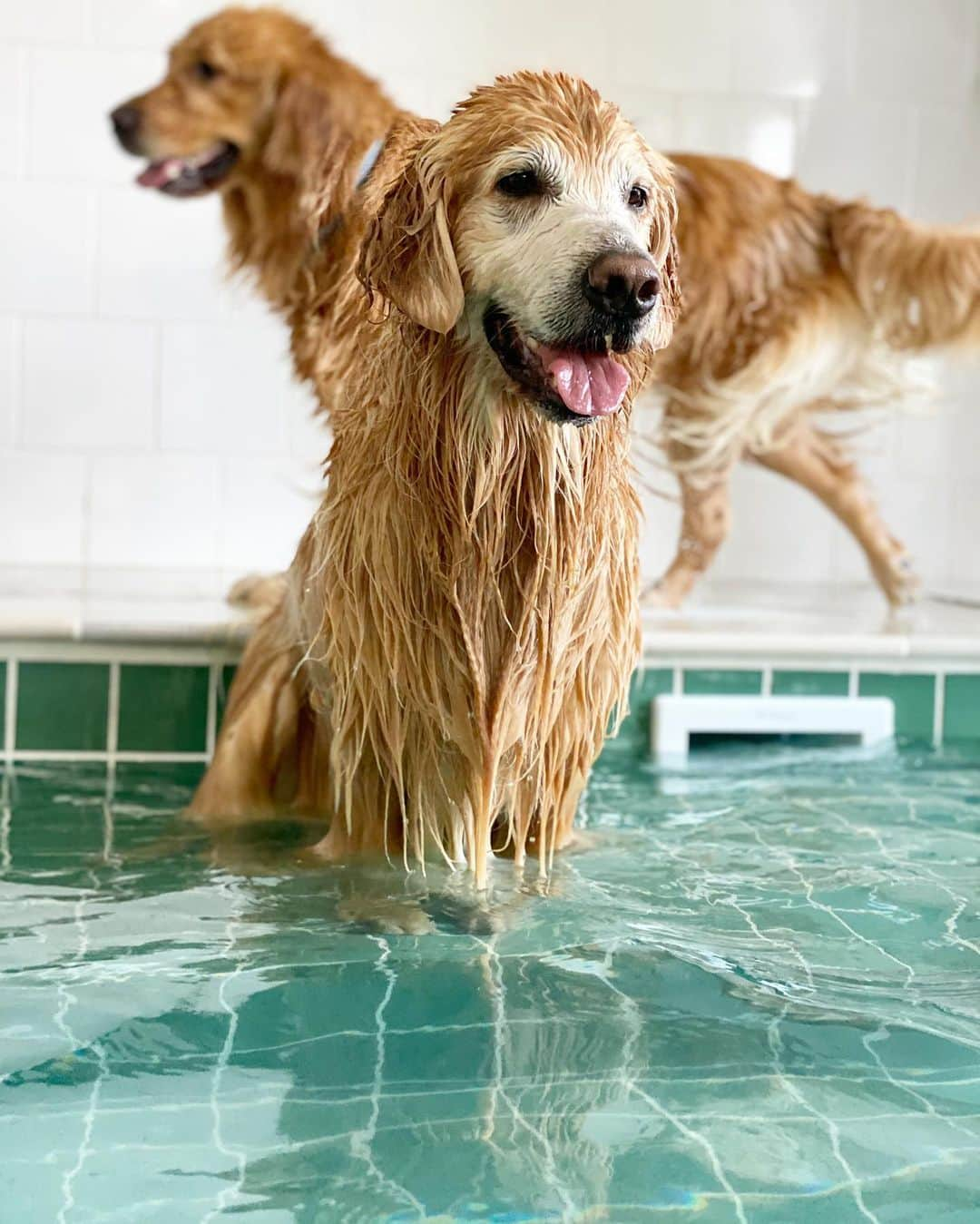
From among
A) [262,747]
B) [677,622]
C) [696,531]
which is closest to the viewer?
[262,747]

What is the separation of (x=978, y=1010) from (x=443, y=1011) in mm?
535

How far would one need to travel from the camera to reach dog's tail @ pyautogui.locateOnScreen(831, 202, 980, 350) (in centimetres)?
329

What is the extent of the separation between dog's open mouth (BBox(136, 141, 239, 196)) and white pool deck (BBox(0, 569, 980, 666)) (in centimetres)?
88

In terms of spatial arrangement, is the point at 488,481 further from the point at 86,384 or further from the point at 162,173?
the point at 86,384

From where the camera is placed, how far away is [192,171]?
3.25 metres

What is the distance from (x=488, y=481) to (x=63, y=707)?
1269 mm

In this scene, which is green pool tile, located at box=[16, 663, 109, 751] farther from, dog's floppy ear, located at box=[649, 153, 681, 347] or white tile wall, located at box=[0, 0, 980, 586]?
white tile wall, located at box=[0, 0, 980, 586]

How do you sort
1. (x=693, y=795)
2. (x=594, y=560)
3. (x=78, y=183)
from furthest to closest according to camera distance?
(x=78, y=183) → (x=693, y=795) → (x=594, y=560)

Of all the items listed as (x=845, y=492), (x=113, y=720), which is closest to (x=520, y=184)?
(x=113, y=720)

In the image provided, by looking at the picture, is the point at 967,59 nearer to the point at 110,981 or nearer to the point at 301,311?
the point at 301,311

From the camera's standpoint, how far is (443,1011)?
4.87 ft

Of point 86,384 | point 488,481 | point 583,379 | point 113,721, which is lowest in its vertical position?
point 113,721

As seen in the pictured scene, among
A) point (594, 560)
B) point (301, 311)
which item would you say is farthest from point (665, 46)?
point (594, 560)

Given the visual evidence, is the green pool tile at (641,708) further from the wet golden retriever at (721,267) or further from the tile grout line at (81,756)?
the tile grout line at (81,756)
